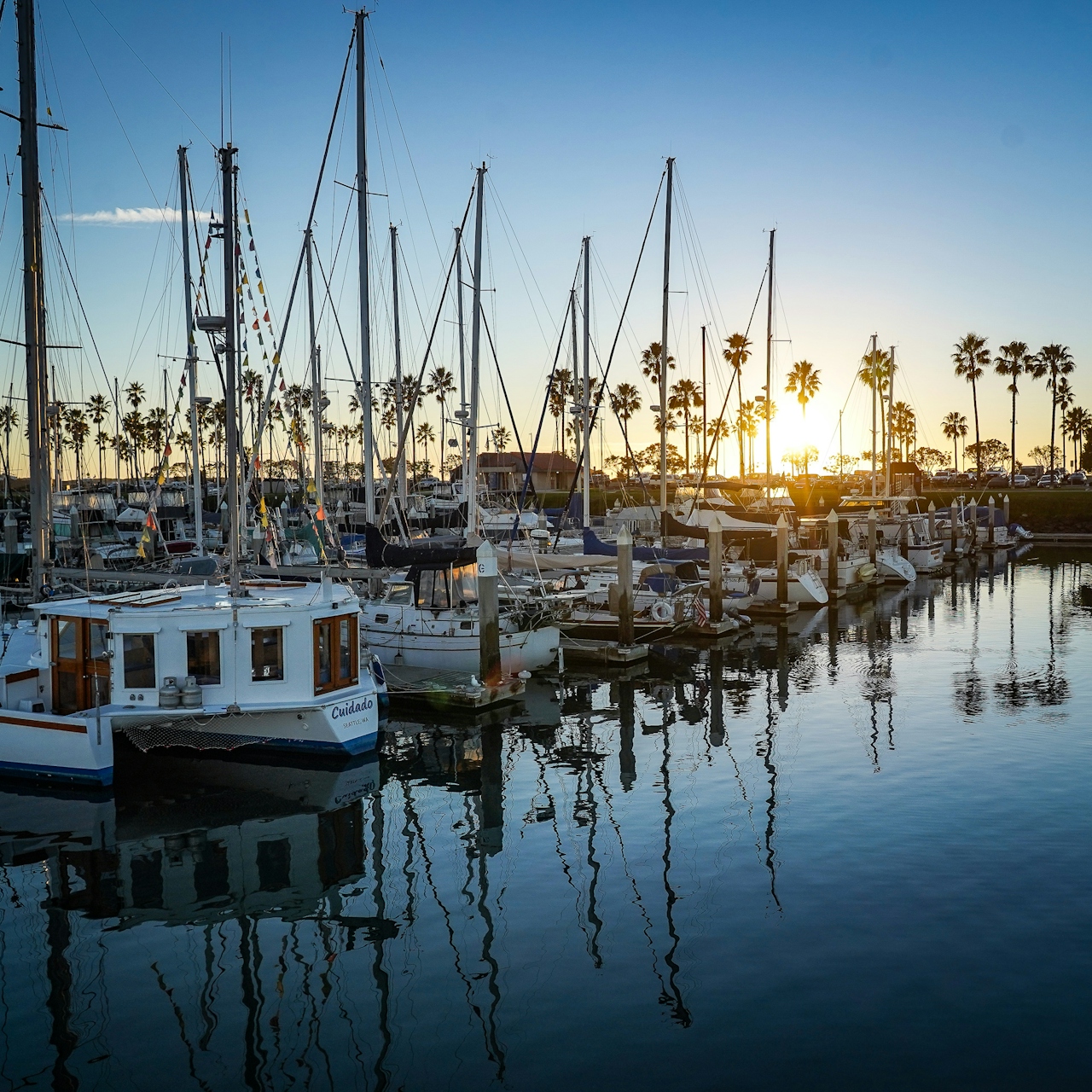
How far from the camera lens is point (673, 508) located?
46375mm

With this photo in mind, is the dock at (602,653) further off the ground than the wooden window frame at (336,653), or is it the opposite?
the wooden window frame at (336,653)

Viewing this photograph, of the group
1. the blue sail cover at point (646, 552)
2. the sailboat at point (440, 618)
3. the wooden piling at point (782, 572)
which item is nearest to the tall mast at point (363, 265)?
the sailboat at point (440, 618)

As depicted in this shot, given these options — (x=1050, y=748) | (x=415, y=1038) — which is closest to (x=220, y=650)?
(x=415, y=1038)

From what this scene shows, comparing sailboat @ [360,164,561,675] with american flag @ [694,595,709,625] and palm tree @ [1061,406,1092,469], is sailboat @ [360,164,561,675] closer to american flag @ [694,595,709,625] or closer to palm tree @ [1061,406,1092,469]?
american flag @ [694,595,709,625]

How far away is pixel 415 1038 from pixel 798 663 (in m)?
21.6

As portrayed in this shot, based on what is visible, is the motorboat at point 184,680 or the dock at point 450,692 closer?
the motorboat at point 184,680

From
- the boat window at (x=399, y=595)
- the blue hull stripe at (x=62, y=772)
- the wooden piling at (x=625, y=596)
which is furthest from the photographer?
the wooden piling at (x=625, y=596)

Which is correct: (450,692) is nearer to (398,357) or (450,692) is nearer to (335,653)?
(335,653)

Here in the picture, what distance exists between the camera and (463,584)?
82.6 ft

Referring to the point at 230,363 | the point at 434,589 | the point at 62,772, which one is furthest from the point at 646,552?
the point at 62,772

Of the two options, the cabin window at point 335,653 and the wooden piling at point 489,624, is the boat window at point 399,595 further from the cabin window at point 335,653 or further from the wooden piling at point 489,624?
the cabin window at point 335,653

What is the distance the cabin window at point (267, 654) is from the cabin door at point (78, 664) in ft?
8.50

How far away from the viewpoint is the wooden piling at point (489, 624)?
869 inches

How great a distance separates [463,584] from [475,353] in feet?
31.7
